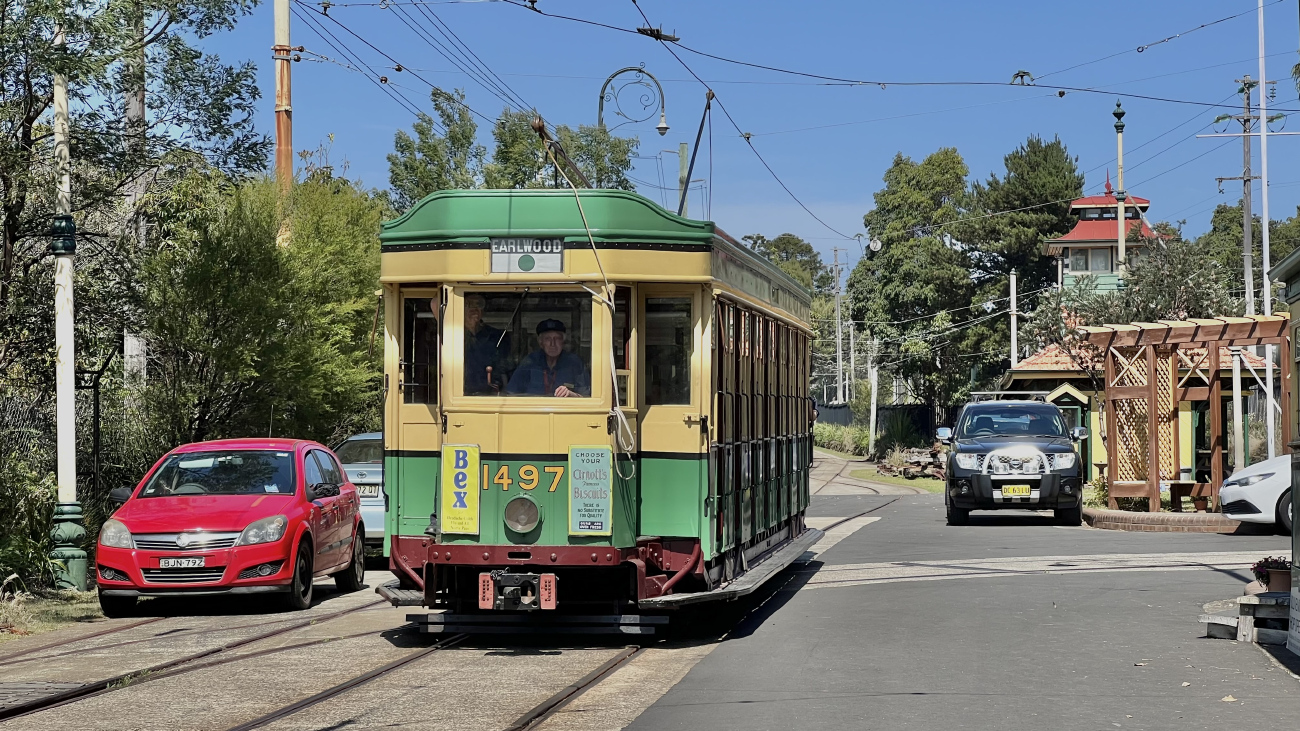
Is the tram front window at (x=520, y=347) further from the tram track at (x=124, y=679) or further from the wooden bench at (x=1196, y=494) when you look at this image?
the wooden bench at (x=1196, y=494)

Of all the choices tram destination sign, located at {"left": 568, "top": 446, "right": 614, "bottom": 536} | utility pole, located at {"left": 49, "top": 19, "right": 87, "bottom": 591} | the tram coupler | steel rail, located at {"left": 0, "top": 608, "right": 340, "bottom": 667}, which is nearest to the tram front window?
tram destination sign, located at {"left": 568, "top": 446, "right": 614, "bottom": 536}

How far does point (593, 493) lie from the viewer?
1121 cm

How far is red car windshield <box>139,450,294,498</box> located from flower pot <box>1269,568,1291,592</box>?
875 cm

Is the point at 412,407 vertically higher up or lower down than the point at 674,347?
lower down

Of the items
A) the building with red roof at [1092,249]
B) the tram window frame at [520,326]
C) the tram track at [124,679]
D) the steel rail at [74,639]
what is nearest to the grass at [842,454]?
the building with red roof at [1092,249]

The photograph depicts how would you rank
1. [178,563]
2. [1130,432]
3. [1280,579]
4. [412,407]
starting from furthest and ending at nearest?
1. [1130,432]
2. [178,563]
3. [1280,579]
4. [412,407]

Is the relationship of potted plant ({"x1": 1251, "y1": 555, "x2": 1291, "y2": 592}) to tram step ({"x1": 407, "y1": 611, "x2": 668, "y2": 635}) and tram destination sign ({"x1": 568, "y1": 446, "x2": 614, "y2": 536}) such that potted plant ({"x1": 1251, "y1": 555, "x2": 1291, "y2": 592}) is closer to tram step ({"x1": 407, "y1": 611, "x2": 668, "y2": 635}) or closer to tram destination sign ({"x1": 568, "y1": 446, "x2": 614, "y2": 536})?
tram step ({"x1": 407, "y1": 611, "x2": 668, "y2": 635})

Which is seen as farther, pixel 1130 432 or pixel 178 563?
pixel 1130 432

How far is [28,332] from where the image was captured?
1708 centimetres

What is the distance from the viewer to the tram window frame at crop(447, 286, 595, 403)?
11383mm

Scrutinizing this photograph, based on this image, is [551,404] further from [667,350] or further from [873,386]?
[873,386]

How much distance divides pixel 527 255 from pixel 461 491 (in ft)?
5.71

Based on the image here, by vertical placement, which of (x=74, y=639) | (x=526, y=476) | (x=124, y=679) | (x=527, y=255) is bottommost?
(x=74, y=639)

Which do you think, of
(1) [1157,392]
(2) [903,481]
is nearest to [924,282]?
(2) [903,481]
